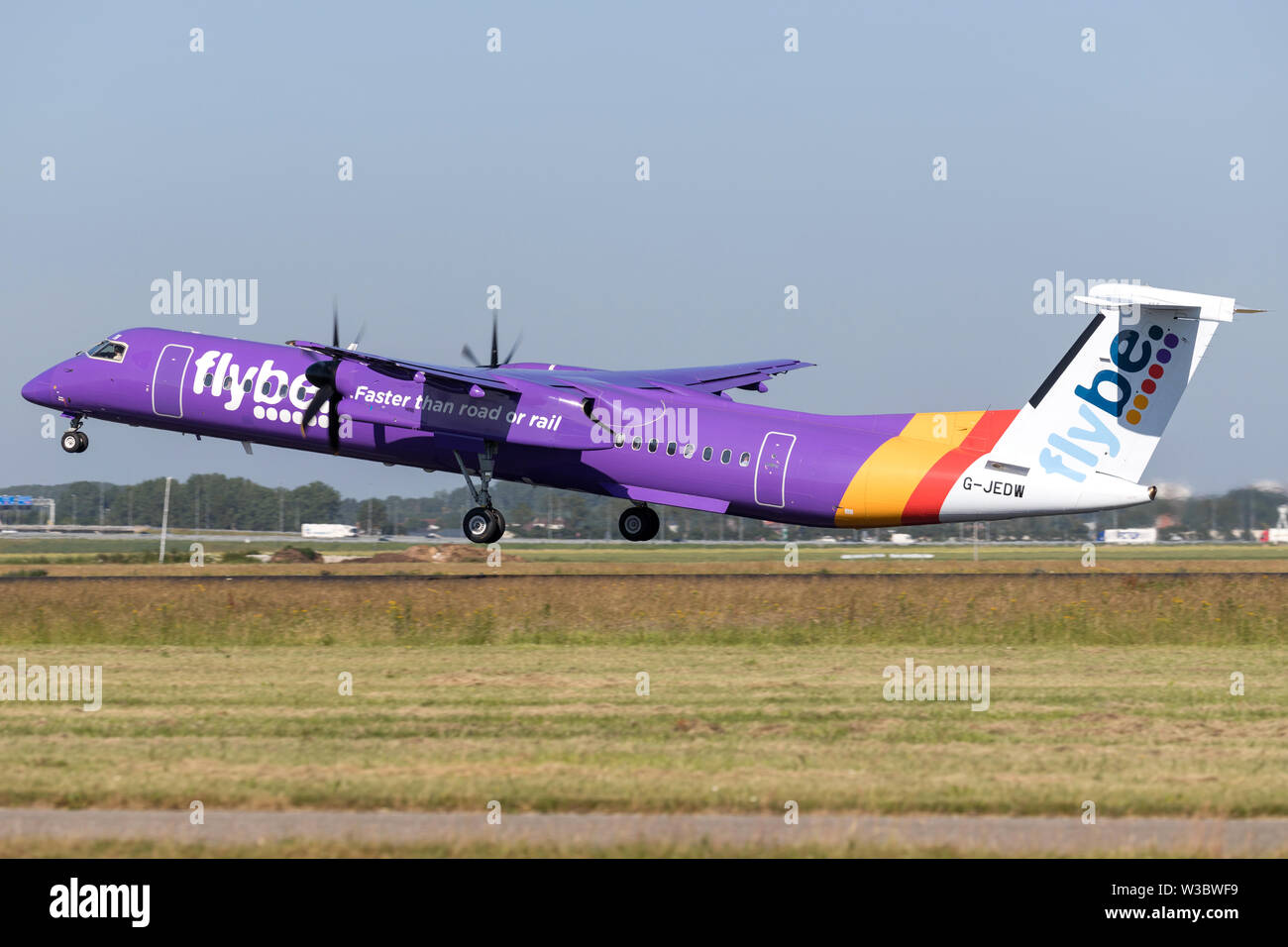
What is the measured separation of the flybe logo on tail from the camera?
2755 centimetres

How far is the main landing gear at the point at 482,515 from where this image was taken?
35500 mm

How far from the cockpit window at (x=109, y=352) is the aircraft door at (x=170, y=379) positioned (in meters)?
1.40

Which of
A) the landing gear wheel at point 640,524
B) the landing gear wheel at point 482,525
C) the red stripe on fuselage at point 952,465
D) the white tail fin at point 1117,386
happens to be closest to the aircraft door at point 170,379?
the landing gear wheel at point 482,525

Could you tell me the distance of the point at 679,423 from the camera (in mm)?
33031

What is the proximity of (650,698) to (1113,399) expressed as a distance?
13.6 m

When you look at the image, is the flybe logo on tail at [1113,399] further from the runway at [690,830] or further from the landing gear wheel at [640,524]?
the runway at [690,830]

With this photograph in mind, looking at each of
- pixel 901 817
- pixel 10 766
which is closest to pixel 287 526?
pixel 10 766

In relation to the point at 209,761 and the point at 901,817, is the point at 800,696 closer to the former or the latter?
the point at 901,817

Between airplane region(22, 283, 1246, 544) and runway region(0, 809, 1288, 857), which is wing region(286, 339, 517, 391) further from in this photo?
runway region(0, 809, 1288, 857)

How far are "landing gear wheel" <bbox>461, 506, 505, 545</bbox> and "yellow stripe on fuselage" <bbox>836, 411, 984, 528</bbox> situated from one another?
9666 millimetres

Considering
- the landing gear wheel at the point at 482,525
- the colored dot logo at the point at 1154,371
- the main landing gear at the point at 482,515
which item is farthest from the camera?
the landing gear wheel at the point at 482,525
